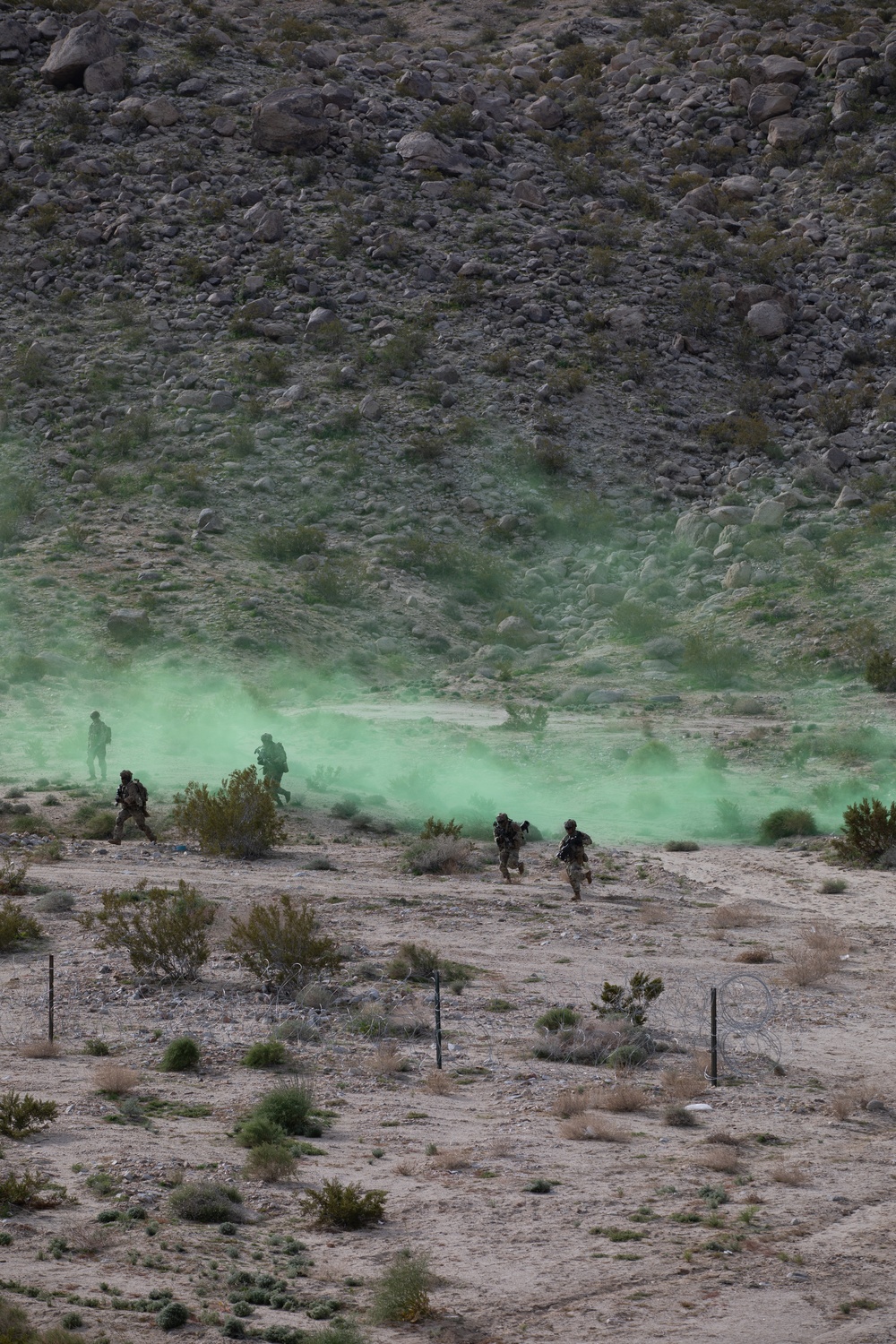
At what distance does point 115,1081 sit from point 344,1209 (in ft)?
10.2

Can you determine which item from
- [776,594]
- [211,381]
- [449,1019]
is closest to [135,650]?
[211,381]

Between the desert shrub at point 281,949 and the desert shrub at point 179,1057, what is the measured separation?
202 centimetres

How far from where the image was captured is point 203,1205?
922cm

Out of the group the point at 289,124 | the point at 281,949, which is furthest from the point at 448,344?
the point at 281,949

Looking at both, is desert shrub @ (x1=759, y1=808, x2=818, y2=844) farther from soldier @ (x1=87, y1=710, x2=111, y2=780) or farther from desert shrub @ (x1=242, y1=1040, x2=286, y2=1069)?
desert shrub @ (x1=242, y1=1040, x2=286, y2=1069)

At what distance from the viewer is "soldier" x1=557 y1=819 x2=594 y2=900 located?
1947 centimetres

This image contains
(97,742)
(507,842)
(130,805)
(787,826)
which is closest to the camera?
(507,842)

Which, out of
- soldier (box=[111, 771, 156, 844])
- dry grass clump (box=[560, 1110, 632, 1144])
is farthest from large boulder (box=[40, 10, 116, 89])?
dry grass clump (box=[560, 1110, 632, 1144])

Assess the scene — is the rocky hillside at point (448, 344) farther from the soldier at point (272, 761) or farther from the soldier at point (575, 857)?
the soldier at point (575, 857)

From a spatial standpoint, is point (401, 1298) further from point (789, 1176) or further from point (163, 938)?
point (163, 938)

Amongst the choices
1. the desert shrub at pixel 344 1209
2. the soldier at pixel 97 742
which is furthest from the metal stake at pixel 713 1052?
the soldier at pixel 97 742

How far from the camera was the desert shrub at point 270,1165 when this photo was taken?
995cm

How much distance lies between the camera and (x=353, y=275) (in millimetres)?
48938

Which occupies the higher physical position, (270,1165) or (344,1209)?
(270,1165)
